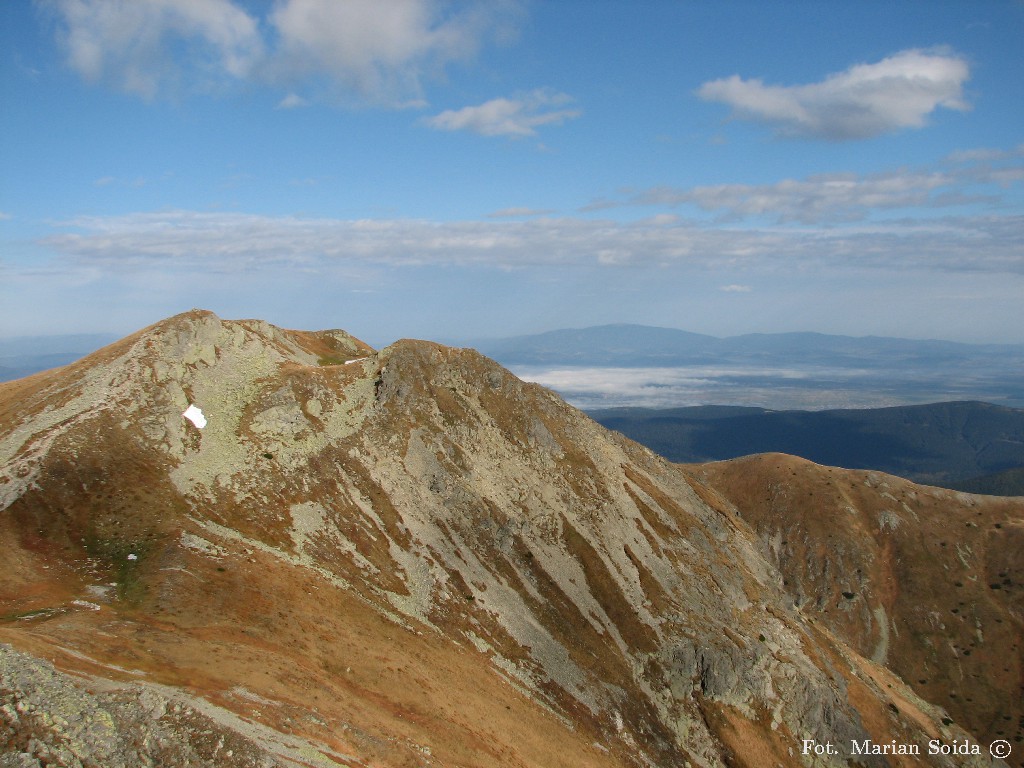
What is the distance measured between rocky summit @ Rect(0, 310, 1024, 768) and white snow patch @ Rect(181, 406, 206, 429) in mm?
538

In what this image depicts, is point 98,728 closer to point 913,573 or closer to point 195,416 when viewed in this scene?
point 195,416

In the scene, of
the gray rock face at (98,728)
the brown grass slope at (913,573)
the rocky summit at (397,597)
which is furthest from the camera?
the brown grass slope at (913,573)

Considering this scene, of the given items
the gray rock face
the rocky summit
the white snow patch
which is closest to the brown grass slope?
the rocky summit

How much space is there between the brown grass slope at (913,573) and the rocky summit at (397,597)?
1006 mm

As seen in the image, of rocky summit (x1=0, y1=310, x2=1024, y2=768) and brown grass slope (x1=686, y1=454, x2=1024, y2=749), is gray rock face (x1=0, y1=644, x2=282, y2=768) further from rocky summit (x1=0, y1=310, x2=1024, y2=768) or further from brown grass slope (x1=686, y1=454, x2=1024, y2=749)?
brown grass slope (x1=686, y1=454, x2=1024, y2=749)

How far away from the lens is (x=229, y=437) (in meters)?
89.9

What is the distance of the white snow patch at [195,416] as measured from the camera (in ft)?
293

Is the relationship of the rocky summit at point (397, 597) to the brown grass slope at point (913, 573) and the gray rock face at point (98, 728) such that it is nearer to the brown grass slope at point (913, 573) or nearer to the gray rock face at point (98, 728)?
the gray rock face at point (98, 728)

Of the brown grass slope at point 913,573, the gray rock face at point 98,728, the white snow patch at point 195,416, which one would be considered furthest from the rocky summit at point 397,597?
the brown grass slope at point 913,573

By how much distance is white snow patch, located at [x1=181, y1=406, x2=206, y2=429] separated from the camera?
293 ft

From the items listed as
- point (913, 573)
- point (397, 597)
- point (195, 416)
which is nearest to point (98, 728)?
point (397, 597)

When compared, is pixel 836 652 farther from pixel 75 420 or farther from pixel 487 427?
pixel 75 420

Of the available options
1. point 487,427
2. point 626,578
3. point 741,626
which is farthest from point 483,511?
point 741,626

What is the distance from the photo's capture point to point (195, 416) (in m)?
90.6
